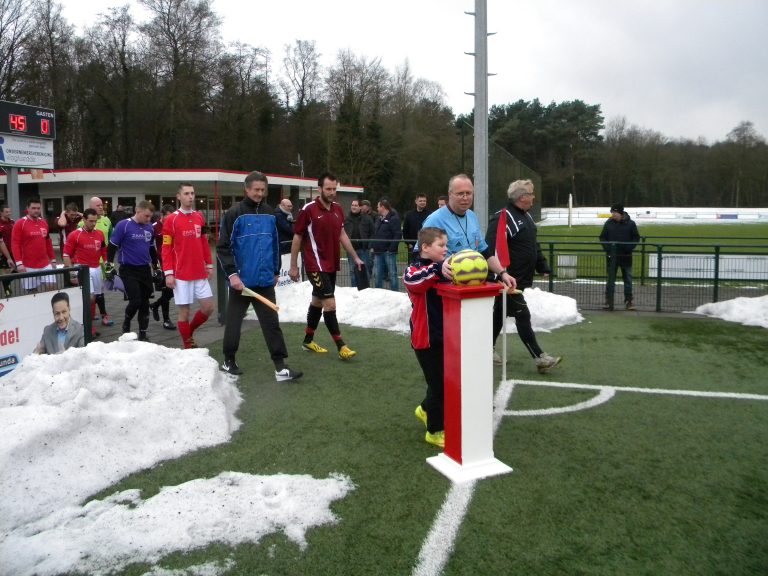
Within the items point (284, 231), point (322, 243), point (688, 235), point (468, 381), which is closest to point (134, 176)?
point (284, 231)

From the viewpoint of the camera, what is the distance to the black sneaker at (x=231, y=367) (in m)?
6.64

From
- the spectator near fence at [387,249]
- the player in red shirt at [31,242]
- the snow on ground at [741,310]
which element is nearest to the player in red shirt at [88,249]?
the player in red shirt at [31,242]

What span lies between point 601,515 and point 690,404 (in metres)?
2.61

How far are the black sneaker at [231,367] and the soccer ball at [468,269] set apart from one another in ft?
11.0

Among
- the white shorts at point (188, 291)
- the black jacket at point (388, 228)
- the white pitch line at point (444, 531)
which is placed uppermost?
the black jacket at point (388, 228)

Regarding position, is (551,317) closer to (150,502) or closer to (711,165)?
(150,502)

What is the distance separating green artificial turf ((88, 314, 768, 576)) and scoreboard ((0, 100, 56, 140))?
715 centimetres

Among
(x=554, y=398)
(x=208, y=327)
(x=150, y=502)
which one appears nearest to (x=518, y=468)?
(x=554, y=398)

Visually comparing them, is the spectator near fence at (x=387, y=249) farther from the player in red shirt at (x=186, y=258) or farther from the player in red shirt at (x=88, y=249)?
the player in red shirt at (x=186, y=258)

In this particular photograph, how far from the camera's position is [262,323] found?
6348 millimetres

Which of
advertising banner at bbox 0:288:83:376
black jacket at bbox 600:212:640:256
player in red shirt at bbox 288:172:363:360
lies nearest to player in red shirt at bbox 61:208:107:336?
advertising banner at bbox 0:288:83:376

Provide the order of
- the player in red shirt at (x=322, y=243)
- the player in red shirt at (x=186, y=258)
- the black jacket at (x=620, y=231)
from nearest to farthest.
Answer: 1. the player in red shirt at (x=322, y=243)
2. the player in red shirt at (x=186, y=258)
3. the black jacket at (x=620, y=231)

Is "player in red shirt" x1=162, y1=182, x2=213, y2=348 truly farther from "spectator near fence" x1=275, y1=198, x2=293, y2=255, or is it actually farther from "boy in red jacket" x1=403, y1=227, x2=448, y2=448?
"boy in red jacket" x1=403, y1=227, x2=448, y2=448

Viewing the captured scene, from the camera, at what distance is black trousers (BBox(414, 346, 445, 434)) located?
4.50 m
